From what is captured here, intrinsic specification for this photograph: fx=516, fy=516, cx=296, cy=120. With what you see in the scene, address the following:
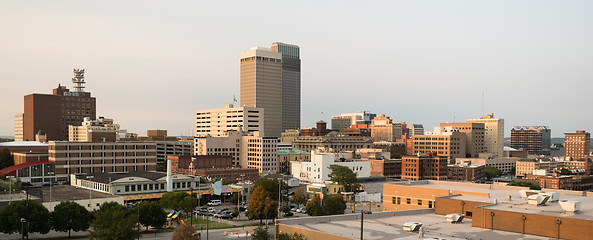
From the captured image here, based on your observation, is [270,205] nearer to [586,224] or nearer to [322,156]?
[586,224]

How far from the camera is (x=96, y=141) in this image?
169125 millimetres

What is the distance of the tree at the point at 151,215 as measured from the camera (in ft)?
299

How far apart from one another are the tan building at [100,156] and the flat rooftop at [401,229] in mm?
118912

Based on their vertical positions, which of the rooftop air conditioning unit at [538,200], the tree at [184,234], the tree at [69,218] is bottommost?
the tree at [69,218]

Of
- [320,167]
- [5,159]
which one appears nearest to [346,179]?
[320,167]

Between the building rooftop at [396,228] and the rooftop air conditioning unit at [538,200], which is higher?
the rooftop air conditioning unit at [538,200]

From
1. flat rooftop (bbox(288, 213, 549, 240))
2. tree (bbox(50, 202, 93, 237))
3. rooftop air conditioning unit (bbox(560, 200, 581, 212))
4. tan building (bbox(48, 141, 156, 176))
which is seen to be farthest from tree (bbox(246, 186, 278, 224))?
tan building (bbox(48, 141, 156, 176))

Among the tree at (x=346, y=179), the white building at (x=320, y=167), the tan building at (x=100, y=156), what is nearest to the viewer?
the tan building at (x=100, y=156)

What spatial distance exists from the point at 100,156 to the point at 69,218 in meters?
77.8

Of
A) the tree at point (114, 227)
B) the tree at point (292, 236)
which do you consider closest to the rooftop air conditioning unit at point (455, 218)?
the tree at point (292, 236)

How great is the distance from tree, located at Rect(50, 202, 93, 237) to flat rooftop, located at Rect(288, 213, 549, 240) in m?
49.2

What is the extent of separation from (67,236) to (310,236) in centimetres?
5642

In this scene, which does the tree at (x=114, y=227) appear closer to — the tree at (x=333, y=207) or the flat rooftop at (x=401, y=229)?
the flat rooftop at (x=401, y=229)

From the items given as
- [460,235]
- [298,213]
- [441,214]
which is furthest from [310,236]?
[298,213]
